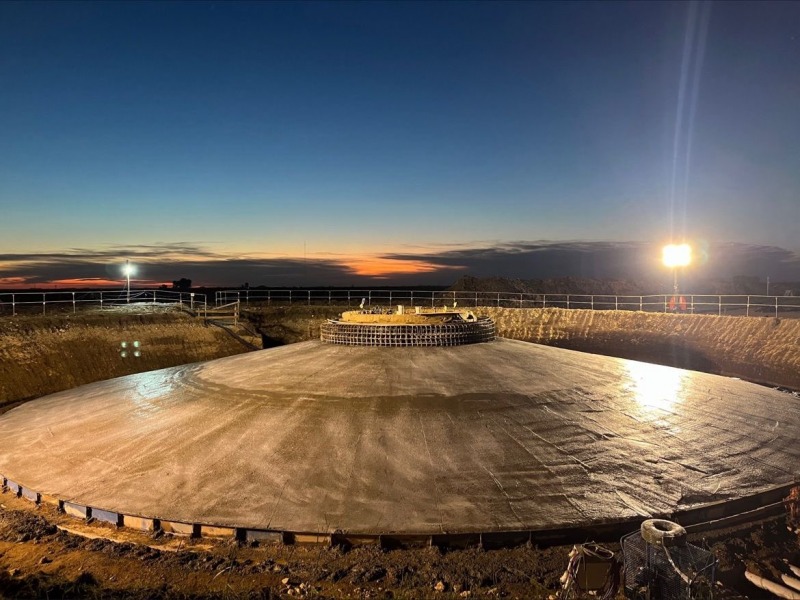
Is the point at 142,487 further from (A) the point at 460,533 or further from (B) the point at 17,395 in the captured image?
(B) the point at 17,395

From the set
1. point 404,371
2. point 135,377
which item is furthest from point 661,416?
point 135,377

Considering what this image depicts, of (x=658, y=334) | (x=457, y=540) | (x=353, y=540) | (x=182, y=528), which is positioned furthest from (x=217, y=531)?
(x=658, y=334)

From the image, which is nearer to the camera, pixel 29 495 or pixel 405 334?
pixel 29 495

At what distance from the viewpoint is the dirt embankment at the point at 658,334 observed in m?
28.6

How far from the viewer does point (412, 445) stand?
379 inches

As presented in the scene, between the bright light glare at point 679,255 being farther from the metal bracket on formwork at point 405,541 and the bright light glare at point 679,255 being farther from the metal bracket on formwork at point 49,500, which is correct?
the metal bracket on formwork at point 49,500

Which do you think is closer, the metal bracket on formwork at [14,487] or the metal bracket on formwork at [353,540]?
the metal bracket on formwork at [353,540]

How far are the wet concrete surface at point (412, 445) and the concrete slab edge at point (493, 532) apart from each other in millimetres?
99

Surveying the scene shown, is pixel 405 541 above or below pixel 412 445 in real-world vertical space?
below

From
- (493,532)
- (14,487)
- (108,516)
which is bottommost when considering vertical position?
(14,487)

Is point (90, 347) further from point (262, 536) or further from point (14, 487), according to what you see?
point (262, 536)

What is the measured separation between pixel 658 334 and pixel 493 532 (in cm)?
3165

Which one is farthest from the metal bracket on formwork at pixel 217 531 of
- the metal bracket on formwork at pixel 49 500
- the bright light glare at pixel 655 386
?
the bright light glare at pixel 655 386

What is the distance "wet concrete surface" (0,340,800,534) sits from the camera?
829 cm
